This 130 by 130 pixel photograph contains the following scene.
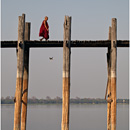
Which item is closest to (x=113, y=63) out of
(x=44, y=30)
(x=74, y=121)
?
(x=44, y=30)

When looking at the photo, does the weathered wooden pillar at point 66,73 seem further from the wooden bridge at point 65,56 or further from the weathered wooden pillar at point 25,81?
→ the weathered wooden pillar at point 25,81

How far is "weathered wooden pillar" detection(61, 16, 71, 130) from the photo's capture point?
16.4 meters

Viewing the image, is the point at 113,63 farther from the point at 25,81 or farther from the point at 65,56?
the point at 25,81

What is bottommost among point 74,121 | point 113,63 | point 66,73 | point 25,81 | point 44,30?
point 74,121

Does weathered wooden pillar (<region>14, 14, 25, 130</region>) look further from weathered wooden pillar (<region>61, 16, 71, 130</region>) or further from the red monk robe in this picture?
weathered wooden pillar (<region>61, 16, 71, 130</region>)

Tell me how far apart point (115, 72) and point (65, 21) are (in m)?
2.96

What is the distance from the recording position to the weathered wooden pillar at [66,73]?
16.4m

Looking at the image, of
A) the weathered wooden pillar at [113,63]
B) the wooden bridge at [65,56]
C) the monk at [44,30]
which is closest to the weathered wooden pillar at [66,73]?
the wooden bridge at [65,56]

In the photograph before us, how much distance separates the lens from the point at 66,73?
16625 millimetres

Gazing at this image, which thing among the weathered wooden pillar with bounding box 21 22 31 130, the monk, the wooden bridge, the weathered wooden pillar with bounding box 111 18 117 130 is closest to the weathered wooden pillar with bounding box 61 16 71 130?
the wooden bridge

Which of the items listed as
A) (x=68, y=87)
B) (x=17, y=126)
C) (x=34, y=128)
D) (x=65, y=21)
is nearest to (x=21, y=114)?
(x=17, y=126)

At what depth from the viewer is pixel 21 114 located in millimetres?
18641

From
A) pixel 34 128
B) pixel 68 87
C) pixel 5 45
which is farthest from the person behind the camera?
pixel 34 128

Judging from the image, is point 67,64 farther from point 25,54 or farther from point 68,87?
point 25,54
